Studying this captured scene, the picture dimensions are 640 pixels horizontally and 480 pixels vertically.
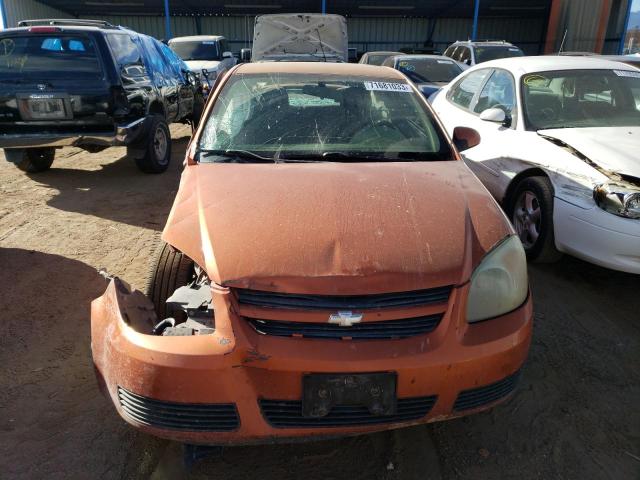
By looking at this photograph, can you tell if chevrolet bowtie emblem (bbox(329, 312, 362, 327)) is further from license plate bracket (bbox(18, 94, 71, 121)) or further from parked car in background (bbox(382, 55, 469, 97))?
parked car in background (bbox(382, 55, 469, 97))

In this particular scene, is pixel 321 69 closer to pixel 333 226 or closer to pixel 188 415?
pixel 333 226

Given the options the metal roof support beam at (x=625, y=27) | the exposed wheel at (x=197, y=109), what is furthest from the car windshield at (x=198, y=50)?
the metal roof support beam at (x=625, y=27)

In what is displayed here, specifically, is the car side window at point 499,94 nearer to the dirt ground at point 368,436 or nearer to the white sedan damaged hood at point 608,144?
the white sedan damaged hood at point 608,144

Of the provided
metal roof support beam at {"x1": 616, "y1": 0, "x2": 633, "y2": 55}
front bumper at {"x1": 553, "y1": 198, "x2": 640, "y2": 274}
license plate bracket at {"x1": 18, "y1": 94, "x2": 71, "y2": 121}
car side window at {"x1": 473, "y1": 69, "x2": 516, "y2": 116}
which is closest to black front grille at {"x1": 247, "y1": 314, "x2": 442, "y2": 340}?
front bumper at {"x1": 553, "y1": 198, "x2": 640, "y2": 274}

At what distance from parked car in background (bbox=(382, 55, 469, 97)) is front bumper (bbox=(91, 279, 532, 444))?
9.23 metres

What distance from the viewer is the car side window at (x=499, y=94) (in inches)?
194

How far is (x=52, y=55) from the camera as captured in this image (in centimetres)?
608

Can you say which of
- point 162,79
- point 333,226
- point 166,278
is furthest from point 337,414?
point 162,79

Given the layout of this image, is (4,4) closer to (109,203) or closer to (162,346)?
(109,203)

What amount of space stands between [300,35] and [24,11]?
18.9m

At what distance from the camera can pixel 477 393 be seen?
2.04 m

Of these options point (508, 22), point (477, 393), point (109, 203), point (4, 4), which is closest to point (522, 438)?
point (477, 393)

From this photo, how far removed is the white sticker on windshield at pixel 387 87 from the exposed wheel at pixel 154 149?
13.7ft

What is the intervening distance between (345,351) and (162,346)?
0.68 metres
